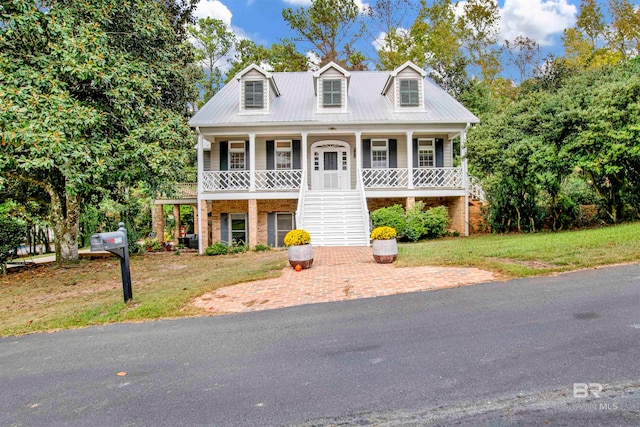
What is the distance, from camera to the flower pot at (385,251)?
29.6ft

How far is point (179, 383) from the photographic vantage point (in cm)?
347

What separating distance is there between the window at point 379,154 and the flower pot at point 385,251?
8.59 m

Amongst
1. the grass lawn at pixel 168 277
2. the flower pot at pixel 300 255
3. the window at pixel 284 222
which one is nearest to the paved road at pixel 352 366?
the grass lawn at pixel 168 277

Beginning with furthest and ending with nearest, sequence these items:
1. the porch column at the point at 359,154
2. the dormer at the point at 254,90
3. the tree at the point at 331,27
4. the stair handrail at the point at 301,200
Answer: the tree at the point at 331,27 → the dormer at the point at 254,90 → the porch column at the point at 359,154 → the stair handrail at the point at 301,200

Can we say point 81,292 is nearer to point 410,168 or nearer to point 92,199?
point 92,199

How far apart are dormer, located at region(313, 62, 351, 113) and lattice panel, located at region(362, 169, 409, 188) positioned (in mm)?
2926

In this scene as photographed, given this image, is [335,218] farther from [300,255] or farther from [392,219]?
[300,255]

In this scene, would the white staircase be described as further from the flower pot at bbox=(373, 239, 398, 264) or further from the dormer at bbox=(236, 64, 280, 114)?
the dormer at bbox=(236, 64, 280, 114)

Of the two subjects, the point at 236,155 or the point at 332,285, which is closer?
the point at 332,285

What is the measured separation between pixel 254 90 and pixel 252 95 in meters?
0.24

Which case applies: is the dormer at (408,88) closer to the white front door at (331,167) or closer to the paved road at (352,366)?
the white front door at (331,167)

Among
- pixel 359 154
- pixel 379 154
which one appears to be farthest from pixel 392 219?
pixel 379 154

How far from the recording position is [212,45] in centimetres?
2981

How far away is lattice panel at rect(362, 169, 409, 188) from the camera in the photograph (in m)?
15.9
